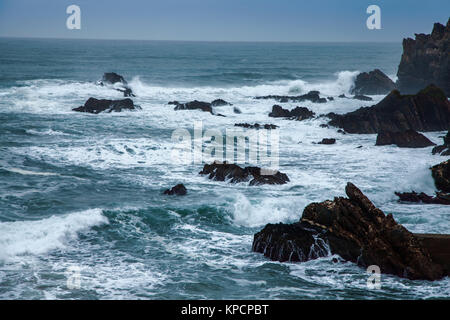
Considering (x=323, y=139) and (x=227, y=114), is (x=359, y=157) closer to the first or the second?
(x=323, y=139)

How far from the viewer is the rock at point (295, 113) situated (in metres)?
40.1

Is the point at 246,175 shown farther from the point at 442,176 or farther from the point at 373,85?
the point at 373,85

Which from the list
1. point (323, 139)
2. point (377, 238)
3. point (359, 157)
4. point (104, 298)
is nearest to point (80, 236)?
point (104, 298)

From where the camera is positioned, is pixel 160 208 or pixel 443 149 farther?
pixel 443 149

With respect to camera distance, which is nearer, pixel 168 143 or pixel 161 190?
pixel 161 190

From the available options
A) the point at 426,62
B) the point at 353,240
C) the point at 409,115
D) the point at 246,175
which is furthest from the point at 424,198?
the point at 426,62

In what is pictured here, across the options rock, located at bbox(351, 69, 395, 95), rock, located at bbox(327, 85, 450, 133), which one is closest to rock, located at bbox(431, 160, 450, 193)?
rock, located at bbox(327, 85, 450, 133)

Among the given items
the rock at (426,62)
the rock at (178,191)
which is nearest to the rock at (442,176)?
the rock at (178,191)

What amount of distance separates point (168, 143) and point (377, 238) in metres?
18.9

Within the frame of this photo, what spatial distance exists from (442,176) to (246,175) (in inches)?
286

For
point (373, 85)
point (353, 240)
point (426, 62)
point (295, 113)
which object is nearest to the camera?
point (353, 240)

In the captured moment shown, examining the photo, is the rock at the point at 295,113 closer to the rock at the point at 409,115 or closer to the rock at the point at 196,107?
the rock at the point at 196,107

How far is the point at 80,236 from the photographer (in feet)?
53.7

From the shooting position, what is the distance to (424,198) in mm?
20016
